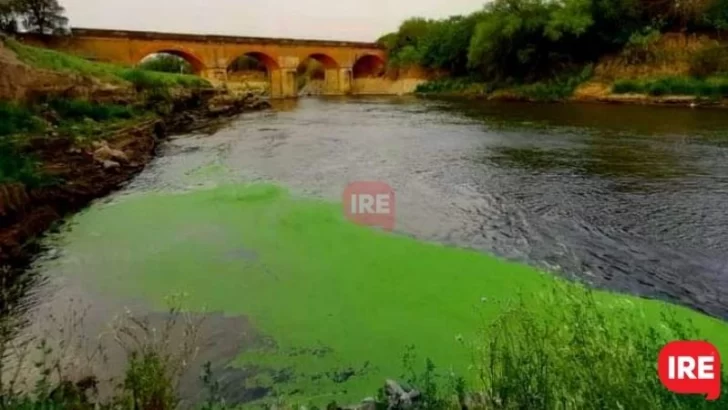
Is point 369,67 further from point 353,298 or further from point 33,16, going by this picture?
point 353,298

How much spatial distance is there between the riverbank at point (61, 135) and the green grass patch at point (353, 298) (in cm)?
85

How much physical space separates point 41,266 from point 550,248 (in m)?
7.51

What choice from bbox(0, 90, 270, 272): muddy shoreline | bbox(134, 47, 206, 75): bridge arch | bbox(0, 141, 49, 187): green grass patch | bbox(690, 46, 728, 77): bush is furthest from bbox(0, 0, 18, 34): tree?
bbox(690, 46, 728, 77): bush

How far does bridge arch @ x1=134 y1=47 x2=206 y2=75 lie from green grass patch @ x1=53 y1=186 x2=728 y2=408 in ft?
145

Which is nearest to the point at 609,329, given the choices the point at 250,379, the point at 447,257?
the point at 250,379

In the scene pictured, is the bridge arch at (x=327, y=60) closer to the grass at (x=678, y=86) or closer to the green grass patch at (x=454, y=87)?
the green grass patch at (x=454, y=87)

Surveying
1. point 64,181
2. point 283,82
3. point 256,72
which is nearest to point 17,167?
point 64,181

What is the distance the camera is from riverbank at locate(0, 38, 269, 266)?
995 centimetres

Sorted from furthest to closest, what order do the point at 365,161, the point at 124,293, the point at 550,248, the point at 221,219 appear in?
the point at 365,161 < the point at 221,219 < the point at 550,248 < the point at 124,293

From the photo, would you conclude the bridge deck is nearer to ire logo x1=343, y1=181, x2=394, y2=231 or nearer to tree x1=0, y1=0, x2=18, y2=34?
tree x1=0, y1=0, x2=18, y2=34

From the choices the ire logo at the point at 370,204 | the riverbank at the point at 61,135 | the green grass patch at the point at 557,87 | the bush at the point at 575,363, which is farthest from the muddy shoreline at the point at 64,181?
the green grass patch at the point at 557,87

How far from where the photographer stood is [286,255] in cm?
848

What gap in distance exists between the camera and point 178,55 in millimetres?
56969

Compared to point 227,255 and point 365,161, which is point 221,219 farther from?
point 365,161
